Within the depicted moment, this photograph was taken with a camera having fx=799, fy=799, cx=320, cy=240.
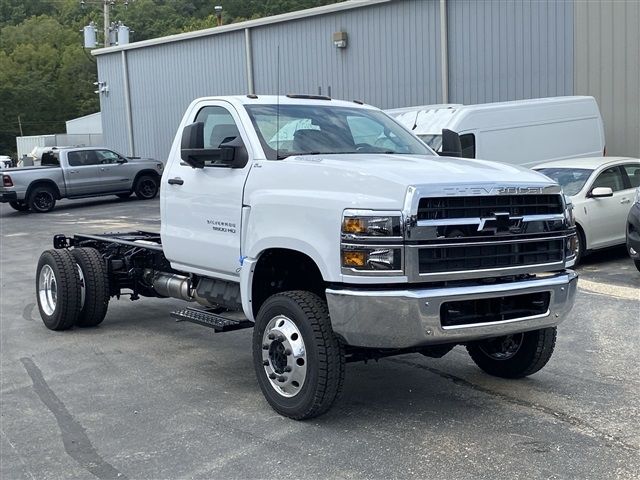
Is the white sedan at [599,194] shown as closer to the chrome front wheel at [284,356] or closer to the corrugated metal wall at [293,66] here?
the chrome front wheel at [284,356]

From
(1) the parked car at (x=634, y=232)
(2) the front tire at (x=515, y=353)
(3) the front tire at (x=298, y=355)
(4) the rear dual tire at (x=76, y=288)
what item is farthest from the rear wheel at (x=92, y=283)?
(1) the parked car at (x=634, y=232)

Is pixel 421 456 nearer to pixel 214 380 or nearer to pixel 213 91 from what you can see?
pixel 214 380

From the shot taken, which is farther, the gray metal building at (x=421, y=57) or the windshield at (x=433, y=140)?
the gray metal building at (x=421, y=57)

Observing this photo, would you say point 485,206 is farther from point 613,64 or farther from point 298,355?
point 613,64

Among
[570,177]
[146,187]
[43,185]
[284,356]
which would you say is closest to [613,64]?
[570,177]

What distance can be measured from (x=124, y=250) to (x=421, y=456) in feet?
15.5

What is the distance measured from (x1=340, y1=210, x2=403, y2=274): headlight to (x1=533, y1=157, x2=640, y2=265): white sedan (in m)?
7.29

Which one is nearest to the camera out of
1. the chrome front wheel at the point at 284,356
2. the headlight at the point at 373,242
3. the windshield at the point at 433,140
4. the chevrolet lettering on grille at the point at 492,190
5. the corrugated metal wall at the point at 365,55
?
the headlight at the point at 373,242

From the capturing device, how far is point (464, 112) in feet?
47.2

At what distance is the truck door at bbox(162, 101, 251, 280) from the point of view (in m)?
6.04

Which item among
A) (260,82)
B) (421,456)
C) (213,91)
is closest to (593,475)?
(421,456)

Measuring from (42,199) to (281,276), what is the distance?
2128 cm

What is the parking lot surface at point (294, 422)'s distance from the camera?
469cm

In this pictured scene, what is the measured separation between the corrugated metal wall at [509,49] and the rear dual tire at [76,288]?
43.6 ft
